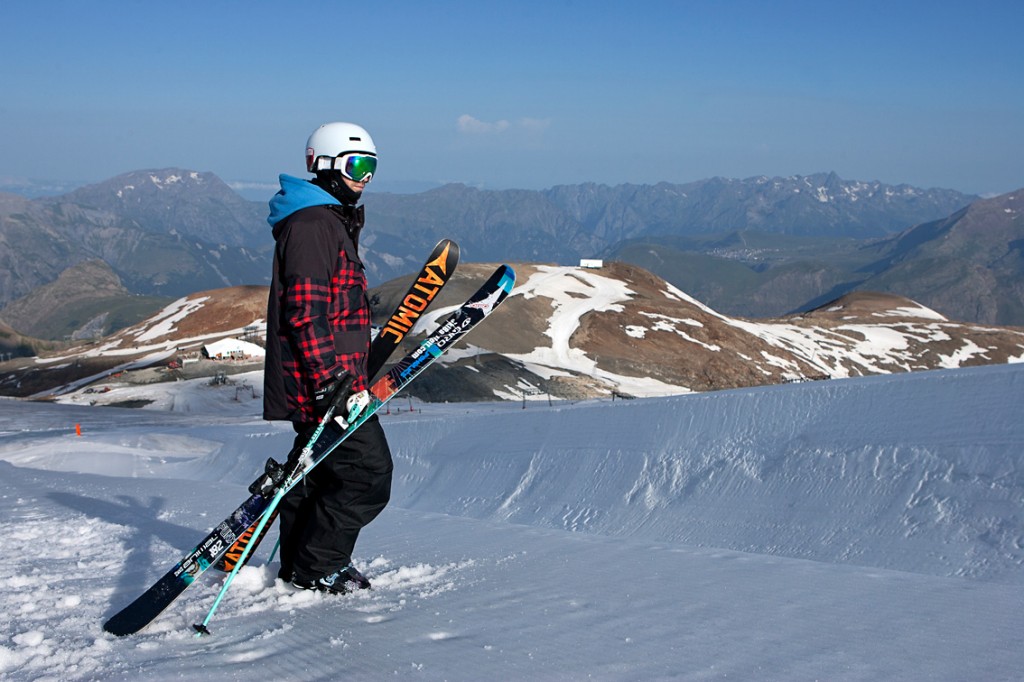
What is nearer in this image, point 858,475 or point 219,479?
point 858,475

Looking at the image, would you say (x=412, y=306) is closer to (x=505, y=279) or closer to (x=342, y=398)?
(x=505, y=279)

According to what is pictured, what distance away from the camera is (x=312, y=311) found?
193 inches

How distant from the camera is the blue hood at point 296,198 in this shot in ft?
16.7

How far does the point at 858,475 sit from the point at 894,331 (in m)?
94.0

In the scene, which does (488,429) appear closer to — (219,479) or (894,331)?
(219,479)

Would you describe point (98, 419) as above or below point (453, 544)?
below

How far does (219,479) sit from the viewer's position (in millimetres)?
16266

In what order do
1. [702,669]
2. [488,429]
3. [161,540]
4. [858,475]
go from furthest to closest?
[488,429] < [858,475] < [161,540] < [702,669]

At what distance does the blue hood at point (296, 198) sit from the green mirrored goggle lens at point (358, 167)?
237 millimetres

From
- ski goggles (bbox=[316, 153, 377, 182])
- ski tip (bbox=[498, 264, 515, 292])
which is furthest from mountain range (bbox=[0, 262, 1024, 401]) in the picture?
ski goggles (bbox=[316, 153, 377, 182])

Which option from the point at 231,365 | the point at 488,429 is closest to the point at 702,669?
the point at 488,429

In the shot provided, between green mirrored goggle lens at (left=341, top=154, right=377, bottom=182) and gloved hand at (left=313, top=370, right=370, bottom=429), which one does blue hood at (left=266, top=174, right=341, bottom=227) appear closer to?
green mirrored goggle lens at (left=341, top=154, right=377, bottom=182)

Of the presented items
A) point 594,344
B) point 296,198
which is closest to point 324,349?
point 296,198

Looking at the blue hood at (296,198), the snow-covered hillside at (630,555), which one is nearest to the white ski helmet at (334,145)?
the blue hood at (296,198)
